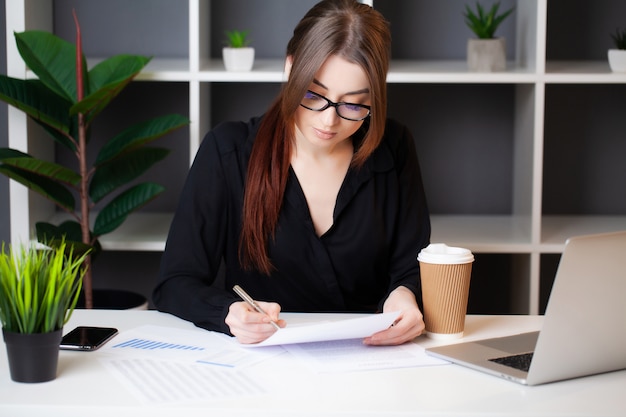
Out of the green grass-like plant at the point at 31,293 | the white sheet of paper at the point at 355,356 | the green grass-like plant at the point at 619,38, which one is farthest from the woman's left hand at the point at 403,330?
the green grass-like plant at the point at 619,38

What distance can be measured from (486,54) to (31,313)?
1.82 m

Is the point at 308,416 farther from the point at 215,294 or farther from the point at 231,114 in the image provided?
the point at 231,114

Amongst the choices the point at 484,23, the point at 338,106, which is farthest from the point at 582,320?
the point at 484,23

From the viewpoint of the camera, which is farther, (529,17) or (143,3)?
(143,3)

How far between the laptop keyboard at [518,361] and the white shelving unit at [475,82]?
1.20 meters

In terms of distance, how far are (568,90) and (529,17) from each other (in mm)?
434

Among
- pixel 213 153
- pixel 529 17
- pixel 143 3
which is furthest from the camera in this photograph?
pixel 143 3

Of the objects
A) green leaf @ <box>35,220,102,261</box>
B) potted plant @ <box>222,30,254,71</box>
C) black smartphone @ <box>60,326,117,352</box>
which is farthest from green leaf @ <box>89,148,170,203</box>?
black smartphone @ <box>60,326,117,352</box>

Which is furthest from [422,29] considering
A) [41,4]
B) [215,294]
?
[215,294]

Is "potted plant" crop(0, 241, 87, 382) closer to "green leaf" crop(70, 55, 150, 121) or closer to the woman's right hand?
the woman's right hand

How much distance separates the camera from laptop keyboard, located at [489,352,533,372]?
1.44 metres

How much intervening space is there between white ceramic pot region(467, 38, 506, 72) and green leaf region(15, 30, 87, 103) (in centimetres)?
118

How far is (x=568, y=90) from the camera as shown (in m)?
3.11

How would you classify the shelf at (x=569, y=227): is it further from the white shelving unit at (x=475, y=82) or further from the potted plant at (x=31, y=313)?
the potted plant at (x=31, y=313)
